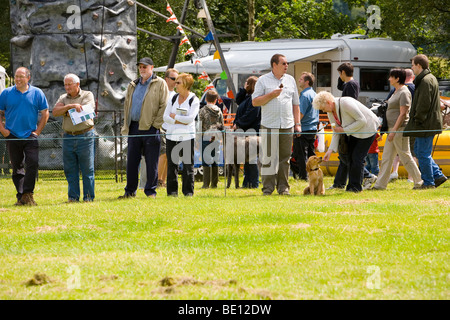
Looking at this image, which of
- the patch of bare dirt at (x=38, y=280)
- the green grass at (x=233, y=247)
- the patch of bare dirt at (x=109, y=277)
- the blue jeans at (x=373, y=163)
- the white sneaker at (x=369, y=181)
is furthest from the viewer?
the blue jeans at (x=373, y=163)

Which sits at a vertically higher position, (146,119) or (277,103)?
(277,103)

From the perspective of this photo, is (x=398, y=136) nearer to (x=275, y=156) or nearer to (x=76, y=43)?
(x=275, y=156)

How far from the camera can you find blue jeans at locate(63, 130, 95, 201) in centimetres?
1256

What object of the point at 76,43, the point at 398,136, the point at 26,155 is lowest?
the point at 26,155

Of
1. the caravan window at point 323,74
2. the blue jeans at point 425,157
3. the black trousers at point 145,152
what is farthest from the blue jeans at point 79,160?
the caravan window at point 323,74

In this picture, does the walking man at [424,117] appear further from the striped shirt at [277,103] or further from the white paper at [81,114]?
the white paper at [81,114]

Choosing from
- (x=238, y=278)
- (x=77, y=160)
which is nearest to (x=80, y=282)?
(x=238, y=278)

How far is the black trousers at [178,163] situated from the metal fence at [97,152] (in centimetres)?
466

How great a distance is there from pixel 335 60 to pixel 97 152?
7.14 m

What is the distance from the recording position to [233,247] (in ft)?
→ 26.7

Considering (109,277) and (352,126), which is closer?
(109,277)

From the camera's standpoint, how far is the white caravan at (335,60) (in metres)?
22.4

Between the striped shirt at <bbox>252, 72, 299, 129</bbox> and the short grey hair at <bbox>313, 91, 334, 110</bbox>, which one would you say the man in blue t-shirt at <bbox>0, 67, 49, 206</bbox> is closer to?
the striped shirt at <bbox>252, 72, 299, 129</bbox>

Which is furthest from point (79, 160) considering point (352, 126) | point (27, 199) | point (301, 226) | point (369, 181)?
point (369, 181)
